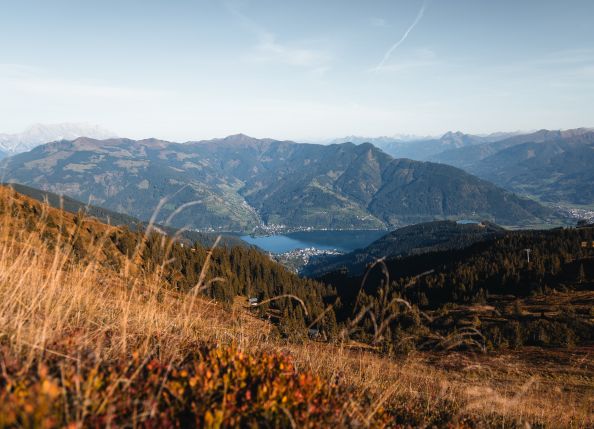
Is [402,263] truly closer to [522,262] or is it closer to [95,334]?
[522,262]

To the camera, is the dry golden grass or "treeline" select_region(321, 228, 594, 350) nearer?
the dry golden grass

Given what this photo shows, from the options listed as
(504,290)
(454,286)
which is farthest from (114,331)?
(504,290)

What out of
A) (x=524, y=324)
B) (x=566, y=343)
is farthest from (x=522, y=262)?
(x=566, y=343)

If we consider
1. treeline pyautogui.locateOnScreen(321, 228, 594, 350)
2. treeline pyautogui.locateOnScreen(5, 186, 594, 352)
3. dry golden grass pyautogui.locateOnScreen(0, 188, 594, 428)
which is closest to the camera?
dry golden grass pyautogui.locateOnScreen(0, 188, 594, 428)

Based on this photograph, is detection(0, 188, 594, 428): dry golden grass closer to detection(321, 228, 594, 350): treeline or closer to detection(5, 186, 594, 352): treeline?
detection(321, 228, 594, 350): treeline

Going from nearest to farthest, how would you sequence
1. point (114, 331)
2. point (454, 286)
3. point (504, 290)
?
1. point (114, 331)
2. point (504, 290)
3. point (454, 286)

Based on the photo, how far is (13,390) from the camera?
12.1ft

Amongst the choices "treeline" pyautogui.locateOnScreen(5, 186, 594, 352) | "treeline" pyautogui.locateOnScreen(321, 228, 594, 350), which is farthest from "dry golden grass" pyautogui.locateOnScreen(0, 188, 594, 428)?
"treeline" pyautogui.locateOnScreen(5, 186, 594, 352)

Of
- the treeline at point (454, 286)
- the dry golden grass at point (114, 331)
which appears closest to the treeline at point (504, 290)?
the treeline at point (454, 286)

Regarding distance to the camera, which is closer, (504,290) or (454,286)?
(504,290)

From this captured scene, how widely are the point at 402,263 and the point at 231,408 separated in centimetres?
17647

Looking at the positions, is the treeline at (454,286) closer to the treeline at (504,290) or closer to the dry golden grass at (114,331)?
the treeline at (504,290)

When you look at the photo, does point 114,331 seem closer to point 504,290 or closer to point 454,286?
point 454,286

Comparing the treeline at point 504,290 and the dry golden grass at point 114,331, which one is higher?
the dry golden grass at point 114,331
